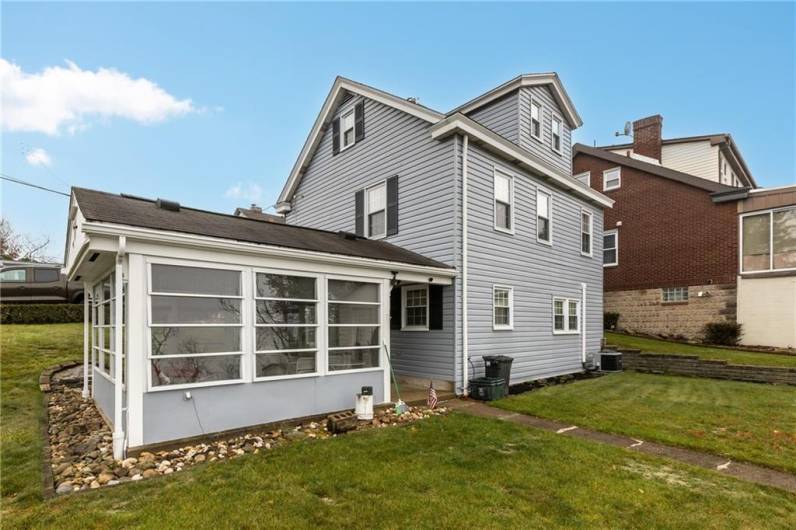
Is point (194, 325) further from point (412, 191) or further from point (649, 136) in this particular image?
point (649, 136)

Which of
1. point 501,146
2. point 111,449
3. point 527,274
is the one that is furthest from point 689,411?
point 111,449

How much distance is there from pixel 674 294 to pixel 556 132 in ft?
30.0

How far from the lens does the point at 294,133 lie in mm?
23484

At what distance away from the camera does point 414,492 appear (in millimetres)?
3996

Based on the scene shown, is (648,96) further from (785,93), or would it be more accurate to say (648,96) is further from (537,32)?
(537,32)

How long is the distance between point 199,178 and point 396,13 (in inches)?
715

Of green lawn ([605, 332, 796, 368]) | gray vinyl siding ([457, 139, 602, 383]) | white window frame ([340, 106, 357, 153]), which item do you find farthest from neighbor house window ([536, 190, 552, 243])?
green lawn ([605, 332, 796, 368])

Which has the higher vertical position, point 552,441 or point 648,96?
point 648,96

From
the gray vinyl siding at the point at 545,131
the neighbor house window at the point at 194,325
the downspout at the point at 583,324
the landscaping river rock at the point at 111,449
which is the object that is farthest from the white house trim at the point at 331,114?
the downspout at the point at 583,324

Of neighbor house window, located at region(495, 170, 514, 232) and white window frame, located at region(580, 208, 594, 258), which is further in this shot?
white window frame, located at region(580, 208, 594, 258)

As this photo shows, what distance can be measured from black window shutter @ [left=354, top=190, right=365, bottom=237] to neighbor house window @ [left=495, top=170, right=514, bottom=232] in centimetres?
378

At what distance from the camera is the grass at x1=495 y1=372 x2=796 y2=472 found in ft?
18.5

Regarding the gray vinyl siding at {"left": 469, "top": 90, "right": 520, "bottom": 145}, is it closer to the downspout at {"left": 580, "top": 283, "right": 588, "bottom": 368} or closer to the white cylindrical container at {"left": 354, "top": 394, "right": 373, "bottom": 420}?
the downspout at {"left": 580, "top": 283, "right": 588, "bottom": 368}

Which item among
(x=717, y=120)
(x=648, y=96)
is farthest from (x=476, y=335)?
(x=717, y=120)
